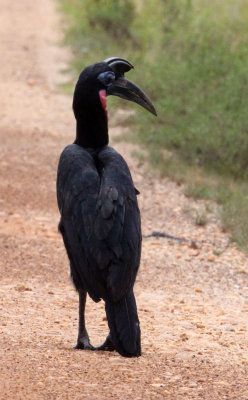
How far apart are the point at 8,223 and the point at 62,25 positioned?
47.0 feet

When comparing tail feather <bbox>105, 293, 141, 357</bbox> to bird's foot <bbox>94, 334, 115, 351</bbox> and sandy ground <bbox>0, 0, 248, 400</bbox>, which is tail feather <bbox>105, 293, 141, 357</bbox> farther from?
bird's foot <bbox>94, 334, 115, 351</bbox>

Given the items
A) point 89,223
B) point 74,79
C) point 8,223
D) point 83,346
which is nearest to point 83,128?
point 89,223

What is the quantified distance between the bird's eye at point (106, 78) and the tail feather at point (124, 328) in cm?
135

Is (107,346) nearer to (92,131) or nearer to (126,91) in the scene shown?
(92,131)

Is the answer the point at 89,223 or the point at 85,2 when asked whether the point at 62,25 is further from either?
the point at 89,223

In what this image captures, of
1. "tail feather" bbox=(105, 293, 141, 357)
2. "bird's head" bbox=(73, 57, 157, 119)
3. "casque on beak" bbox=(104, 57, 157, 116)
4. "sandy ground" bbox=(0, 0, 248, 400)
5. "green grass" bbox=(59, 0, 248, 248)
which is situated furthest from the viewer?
"green grass" bbox=(59, 0, 248, 248)

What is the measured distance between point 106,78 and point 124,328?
1526mm

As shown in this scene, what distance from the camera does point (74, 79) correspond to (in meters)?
15.3

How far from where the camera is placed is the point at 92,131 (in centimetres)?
514

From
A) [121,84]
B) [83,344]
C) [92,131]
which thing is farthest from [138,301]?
[121,84]

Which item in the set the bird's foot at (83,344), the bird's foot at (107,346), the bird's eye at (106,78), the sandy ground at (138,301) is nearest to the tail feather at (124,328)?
the sandy ground at (138,301)

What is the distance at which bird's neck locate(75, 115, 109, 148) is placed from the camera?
513 centimetres

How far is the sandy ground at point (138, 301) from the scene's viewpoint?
4262 mm

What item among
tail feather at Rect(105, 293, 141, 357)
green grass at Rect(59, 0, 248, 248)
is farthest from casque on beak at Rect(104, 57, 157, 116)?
green grass at Rect(59, 0, 248, 248)
